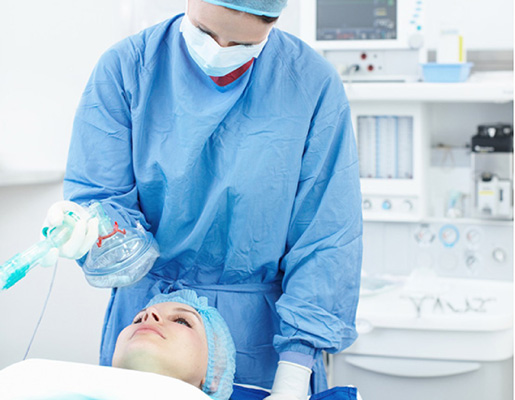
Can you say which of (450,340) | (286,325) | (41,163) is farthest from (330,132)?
(41,163)

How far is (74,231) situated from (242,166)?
368 millimetres

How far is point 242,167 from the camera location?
1299 mm

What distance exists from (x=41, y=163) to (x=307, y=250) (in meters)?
1.31

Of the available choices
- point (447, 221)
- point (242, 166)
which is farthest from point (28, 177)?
point (447, 221)

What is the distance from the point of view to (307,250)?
1.32m

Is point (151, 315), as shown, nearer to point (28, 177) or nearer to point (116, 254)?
point (116, 254)

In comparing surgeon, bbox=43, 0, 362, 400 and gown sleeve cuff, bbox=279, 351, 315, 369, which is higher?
surgeon, bbox=43, 0, 362, 400

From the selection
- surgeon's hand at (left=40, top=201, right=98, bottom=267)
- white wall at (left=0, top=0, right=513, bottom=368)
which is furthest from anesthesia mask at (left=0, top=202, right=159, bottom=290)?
white wall at (left=0, top=0, right=513, bottom=368)

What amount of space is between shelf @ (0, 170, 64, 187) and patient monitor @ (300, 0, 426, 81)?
0.99 metres

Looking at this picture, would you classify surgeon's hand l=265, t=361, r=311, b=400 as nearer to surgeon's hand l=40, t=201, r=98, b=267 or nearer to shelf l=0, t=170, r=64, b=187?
surgeon's hand l=40, t=201, r=98, b=267

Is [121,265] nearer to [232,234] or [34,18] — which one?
[232,234]

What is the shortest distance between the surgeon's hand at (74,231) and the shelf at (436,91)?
1.32 metres

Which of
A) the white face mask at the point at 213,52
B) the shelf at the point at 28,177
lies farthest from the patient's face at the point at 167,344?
the shelf at the point at 28,177

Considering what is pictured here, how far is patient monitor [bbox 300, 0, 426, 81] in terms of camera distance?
2205 millimetres
